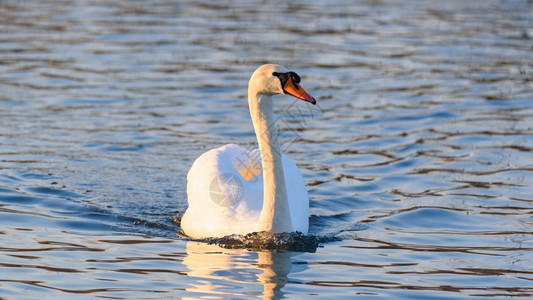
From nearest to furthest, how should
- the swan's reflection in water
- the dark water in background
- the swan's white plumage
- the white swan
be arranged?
1. the swan's reflection in water
2. the dark water in background
3. the white swan
4. the swan's white plumage

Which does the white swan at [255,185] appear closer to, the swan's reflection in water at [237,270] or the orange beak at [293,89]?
the orange beak at [293,89]

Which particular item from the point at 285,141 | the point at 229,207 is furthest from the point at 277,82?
the point at 285,141

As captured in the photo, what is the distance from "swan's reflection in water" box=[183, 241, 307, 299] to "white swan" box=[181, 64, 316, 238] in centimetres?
25

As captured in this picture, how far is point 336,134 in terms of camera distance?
13.1 m

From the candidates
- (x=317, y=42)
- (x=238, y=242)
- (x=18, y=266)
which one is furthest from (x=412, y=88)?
(x=18, y=266)

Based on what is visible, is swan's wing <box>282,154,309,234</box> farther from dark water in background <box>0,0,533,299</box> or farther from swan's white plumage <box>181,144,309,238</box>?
dark water in background <box>0,0,533,299</box>

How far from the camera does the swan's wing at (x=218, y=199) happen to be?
8430mm

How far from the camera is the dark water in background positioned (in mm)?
7504

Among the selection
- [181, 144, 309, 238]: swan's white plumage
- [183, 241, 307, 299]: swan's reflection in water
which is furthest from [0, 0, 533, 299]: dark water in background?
[181, 144, 309, 238]: swan's white plumage

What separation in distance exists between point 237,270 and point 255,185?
1800 mm

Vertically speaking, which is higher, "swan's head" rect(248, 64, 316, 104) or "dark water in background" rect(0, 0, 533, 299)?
"swan's head" rect(248, 64, 316, 104)

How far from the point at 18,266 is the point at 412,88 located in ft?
31.5

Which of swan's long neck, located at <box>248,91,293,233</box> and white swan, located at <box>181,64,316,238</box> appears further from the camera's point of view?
swan's long neck, located at <box>248,91,293,233</box>

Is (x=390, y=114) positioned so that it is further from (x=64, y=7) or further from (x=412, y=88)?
(x=64, y=7)
